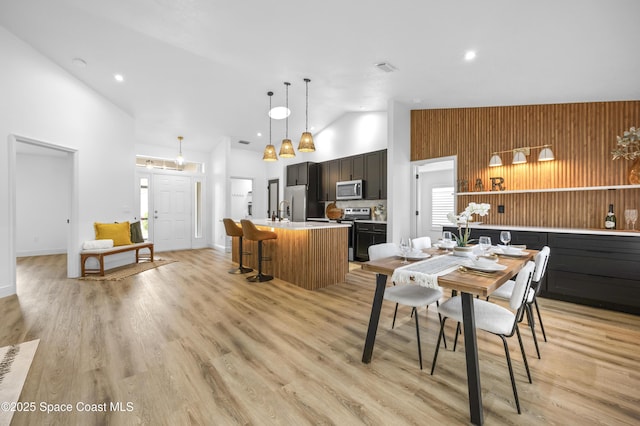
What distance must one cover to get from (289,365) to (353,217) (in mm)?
4387

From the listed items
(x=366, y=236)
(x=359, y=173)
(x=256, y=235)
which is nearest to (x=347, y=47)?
(x=256, y=235)

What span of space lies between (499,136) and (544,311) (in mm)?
2651

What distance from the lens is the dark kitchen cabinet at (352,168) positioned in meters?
6.04

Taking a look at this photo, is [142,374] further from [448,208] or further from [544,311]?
[448,208]

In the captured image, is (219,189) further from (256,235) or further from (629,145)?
(629,145)

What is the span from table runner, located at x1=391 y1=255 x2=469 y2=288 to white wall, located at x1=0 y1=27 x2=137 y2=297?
4841 millimetres

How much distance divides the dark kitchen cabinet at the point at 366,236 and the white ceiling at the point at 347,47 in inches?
94.3

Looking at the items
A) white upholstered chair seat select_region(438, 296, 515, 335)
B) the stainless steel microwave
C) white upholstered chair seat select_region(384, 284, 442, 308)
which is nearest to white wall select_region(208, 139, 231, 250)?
the stainless steel microwave

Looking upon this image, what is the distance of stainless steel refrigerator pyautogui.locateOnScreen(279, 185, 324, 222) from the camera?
6941 mm

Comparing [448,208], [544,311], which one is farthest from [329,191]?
[544,311]

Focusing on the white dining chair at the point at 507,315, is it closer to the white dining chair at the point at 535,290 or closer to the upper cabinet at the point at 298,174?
the white dining chair at the point at 535,290

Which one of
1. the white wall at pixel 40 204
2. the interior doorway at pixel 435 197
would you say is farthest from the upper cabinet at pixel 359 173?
the white wall at pixel 40 204

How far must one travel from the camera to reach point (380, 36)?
9.98 ft

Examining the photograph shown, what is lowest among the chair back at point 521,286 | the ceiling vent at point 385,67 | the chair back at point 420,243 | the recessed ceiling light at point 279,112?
the chair back at point 521,286
